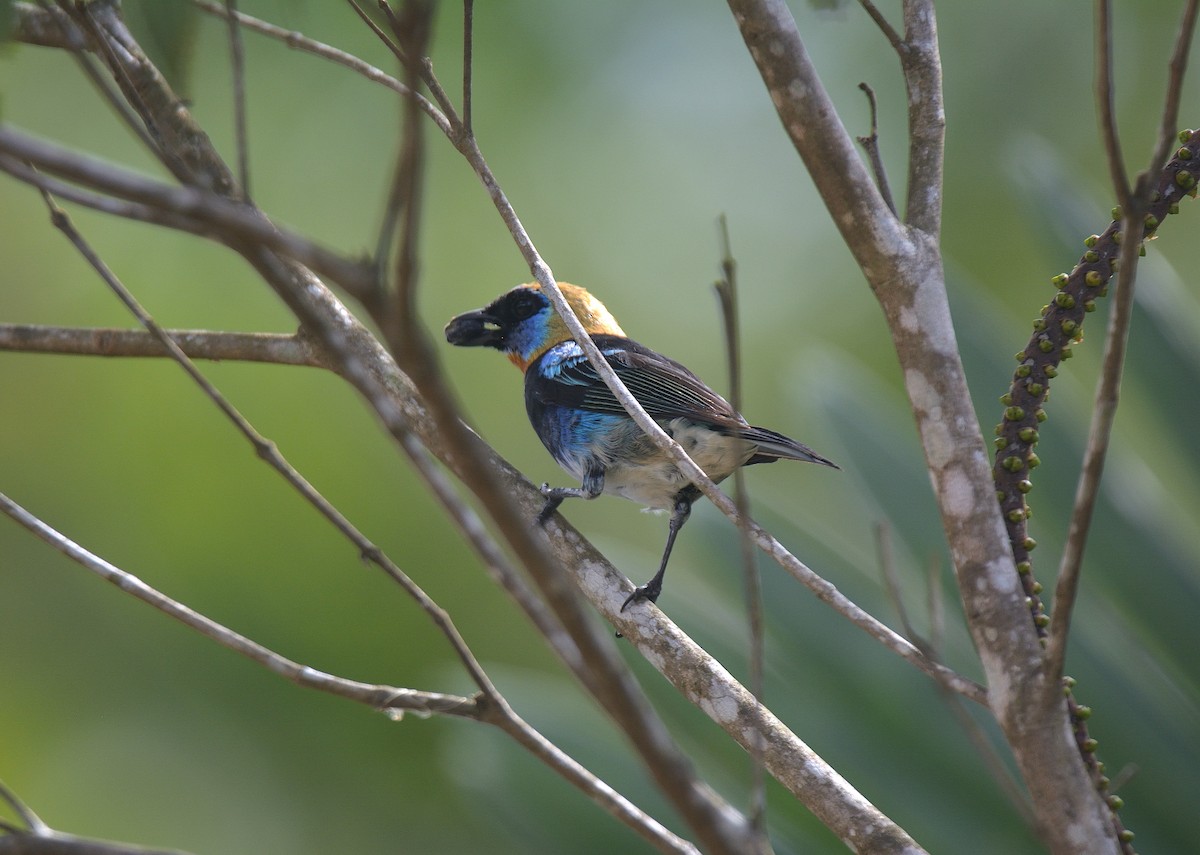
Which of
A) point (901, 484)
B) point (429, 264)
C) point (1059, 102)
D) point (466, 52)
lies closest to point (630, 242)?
point (429, 264)

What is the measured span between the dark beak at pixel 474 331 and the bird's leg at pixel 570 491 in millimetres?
869

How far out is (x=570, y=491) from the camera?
369 cm

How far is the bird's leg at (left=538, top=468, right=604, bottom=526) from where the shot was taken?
3.12 metres

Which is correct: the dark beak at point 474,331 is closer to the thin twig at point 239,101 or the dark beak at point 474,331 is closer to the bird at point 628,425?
the bird at point 628,425

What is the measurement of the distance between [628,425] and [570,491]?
1.33ft

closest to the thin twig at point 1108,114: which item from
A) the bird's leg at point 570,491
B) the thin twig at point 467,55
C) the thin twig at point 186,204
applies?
the thin twig at point 186,204

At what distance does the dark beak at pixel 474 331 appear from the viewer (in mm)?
4691

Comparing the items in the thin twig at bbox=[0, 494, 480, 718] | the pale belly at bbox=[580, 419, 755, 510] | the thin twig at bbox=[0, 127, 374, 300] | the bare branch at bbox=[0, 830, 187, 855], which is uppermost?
the pale belly at bbox=[580, 419, 755, 510]

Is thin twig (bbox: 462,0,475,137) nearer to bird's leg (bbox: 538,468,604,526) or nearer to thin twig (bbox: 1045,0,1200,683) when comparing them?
bird's leg (bbox: 538,468,604,526)

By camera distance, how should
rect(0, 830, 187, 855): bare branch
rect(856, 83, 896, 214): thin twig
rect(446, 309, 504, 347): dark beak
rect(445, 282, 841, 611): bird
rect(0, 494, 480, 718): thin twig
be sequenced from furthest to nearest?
rect(446, 309, 504, 347): dark beak → rect(445, 282, 841, 611): bird → rect(856, 83, 896, 214): thin twig → rect(0, 494, 480, 718): thin twig → rect(0, 830, 187, 855): bare branch

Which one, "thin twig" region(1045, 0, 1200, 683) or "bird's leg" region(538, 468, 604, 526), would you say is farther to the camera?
"bird's leg" region(538, 468, 604, 526)

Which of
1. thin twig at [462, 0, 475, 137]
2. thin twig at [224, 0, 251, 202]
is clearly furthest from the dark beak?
thin twig at [224, 0, 251, 202]

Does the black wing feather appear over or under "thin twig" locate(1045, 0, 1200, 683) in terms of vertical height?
over

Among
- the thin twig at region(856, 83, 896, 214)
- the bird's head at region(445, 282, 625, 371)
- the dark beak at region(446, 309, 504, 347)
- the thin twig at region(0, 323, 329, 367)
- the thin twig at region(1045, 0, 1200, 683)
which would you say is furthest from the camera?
the dark beak at region(446, 309, 504, 347)
